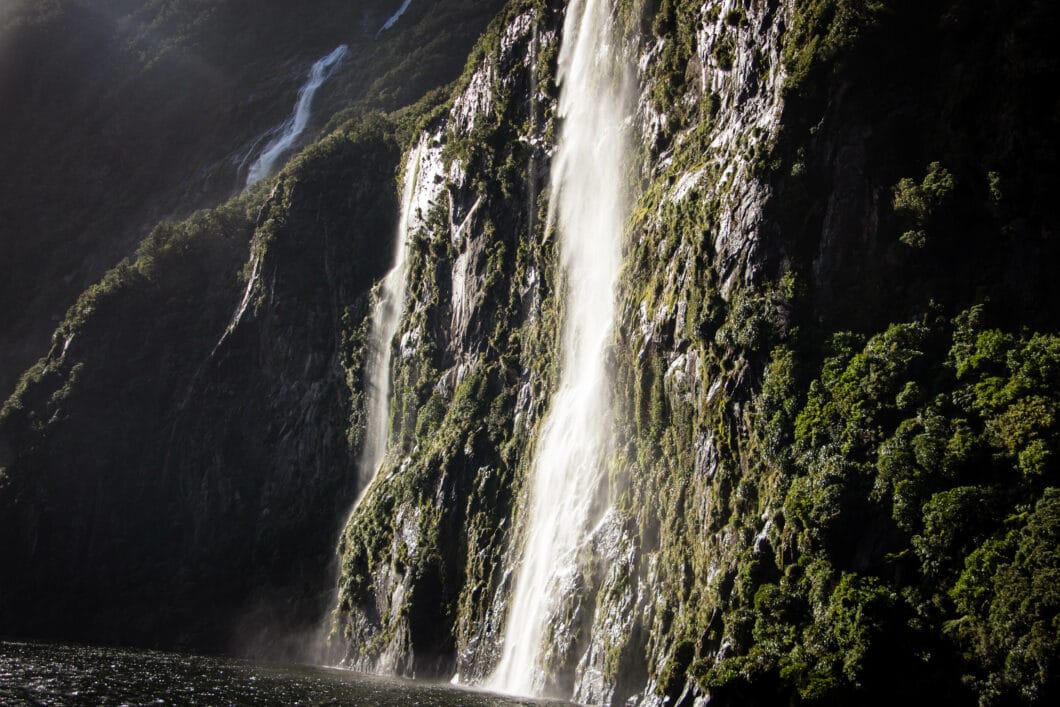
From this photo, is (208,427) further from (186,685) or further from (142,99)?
(142,99)

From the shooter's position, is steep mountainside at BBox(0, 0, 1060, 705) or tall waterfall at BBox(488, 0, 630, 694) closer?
steep mountainside at BBox(0, 0, 1060, 705)

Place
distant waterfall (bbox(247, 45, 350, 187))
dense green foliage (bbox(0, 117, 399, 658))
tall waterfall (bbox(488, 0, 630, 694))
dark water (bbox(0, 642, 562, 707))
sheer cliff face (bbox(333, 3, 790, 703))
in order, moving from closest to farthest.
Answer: dark water (bbox(0, 642, 562, 707))
sheer cliff face (bbox(333, 3, 790, 703))
tall waterfall (bbox(488, 0, 630, 694))
dense green foliage (bbox(0, 117, 399, 658))
distant waterfall (bbox(247, 45, 350, 187))

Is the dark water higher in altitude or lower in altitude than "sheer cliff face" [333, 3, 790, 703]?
lower

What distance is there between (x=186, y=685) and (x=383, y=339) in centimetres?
3937

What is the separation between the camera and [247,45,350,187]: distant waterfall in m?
120

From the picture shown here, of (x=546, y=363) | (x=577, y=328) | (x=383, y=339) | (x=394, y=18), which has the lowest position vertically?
(x=546, y=363)

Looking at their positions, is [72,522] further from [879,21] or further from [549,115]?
[879,21]

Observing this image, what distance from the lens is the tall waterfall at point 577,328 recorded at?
162ft

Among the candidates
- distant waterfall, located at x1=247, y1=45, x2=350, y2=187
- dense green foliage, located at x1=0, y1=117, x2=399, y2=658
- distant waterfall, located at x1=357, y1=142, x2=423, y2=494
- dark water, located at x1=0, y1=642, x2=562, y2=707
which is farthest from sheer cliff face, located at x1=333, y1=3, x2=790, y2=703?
distant waterfall, located at x1=247, y1=45, x2=350, y2=187

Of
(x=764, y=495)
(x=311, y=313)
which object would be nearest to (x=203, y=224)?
(x=311, y=313)

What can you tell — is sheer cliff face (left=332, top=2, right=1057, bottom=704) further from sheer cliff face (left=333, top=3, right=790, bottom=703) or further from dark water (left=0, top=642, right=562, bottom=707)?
dark water (left=0, top=642, right=562, bottom=707)

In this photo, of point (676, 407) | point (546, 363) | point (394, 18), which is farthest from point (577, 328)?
point (394, 18)

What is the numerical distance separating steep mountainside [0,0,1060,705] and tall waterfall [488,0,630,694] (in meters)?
0.84

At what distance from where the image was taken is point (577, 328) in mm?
57156
